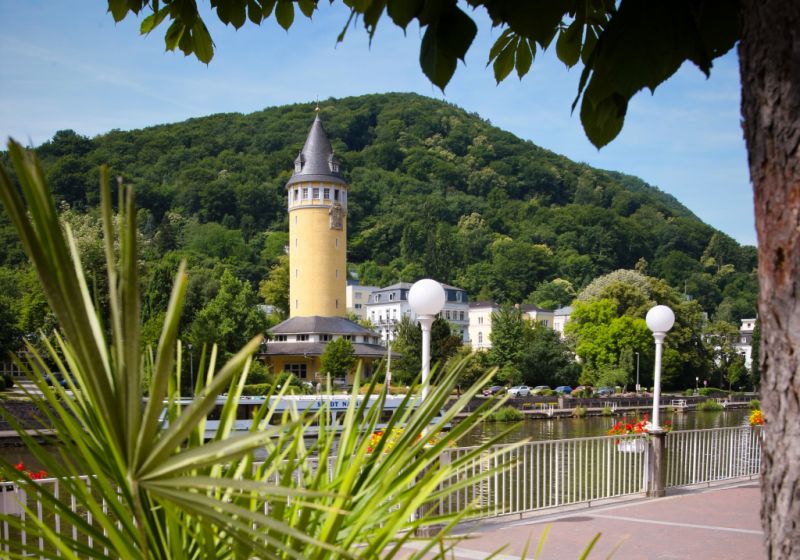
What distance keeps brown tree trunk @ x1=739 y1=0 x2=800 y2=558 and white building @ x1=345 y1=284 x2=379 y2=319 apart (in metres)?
113

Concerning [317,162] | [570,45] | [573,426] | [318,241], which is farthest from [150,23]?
[317,162]

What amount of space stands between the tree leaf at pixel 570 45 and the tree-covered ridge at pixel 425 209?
9704 centimetres

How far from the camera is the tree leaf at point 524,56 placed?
117 inches

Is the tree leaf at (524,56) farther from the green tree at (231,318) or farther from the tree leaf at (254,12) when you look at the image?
the green tree at (231,318)

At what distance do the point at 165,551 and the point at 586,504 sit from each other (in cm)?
994

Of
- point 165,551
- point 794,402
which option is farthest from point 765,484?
point 165,551

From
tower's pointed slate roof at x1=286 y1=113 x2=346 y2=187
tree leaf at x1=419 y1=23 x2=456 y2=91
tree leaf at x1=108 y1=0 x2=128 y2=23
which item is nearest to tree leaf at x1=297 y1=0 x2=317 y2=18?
tree leaf at x1=108 y1=0 x2=128 y2=23

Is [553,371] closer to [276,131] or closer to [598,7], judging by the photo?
[598,7]

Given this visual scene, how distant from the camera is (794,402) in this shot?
150 cm

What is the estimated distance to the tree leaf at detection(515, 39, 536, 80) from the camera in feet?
9.72

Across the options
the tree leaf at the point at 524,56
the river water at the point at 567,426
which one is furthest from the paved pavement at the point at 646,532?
the river water at the point at 567,426

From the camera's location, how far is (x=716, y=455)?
45.2 feet

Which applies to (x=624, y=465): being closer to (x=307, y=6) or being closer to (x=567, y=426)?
(x=307, y=6)

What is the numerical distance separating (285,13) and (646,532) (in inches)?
282
